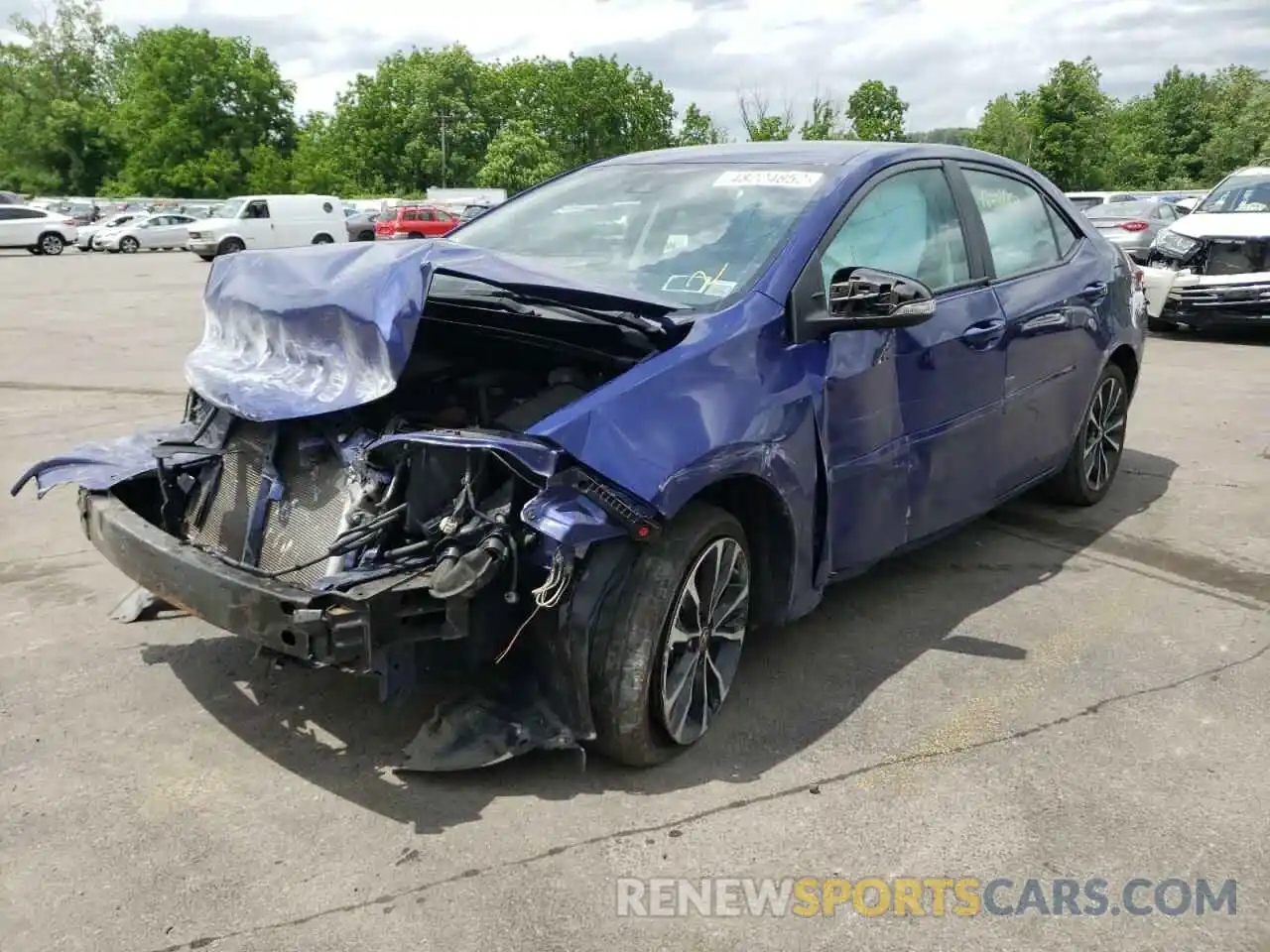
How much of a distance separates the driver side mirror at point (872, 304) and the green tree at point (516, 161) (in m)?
71.4

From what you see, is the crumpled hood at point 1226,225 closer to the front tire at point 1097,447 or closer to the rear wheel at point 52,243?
the front tire at point 1097,447

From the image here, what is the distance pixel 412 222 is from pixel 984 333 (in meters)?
33.2

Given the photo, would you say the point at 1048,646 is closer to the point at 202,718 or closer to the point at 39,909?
the point at 202,718

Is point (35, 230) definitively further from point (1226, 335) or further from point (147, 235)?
point (1226, 335)

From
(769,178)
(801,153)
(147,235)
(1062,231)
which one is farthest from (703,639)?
(147,235)

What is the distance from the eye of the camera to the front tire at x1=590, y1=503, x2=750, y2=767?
10.2 feet

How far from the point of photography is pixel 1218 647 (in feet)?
14.0

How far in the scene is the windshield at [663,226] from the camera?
3723mm

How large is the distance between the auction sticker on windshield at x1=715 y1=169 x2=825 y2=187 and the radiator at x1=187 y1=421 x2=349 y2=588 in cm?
184

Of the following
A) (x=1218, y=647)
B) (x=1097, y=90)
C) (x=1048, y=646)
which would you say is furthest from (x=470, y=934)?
(x=1097, y=90)

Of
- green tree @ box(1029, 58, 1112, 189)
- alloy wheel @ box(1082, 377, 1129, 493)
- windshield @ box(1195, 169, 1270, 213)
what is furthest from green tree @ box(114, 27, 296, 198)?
alloy wheel @ box(1082, 377, 1129, 493)

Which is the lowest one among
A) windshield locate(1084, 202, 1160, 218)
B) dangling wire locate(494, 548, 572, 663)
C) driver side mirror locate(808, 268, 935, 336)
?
dangling wire locate(494, 548, 572, 663)

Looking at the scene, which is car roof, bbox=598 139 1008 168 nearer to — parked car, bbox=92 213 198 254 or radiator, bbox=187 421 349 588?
radiator, bbox=187 421 349 588

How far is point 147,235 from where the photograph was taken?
37344 millimetres
